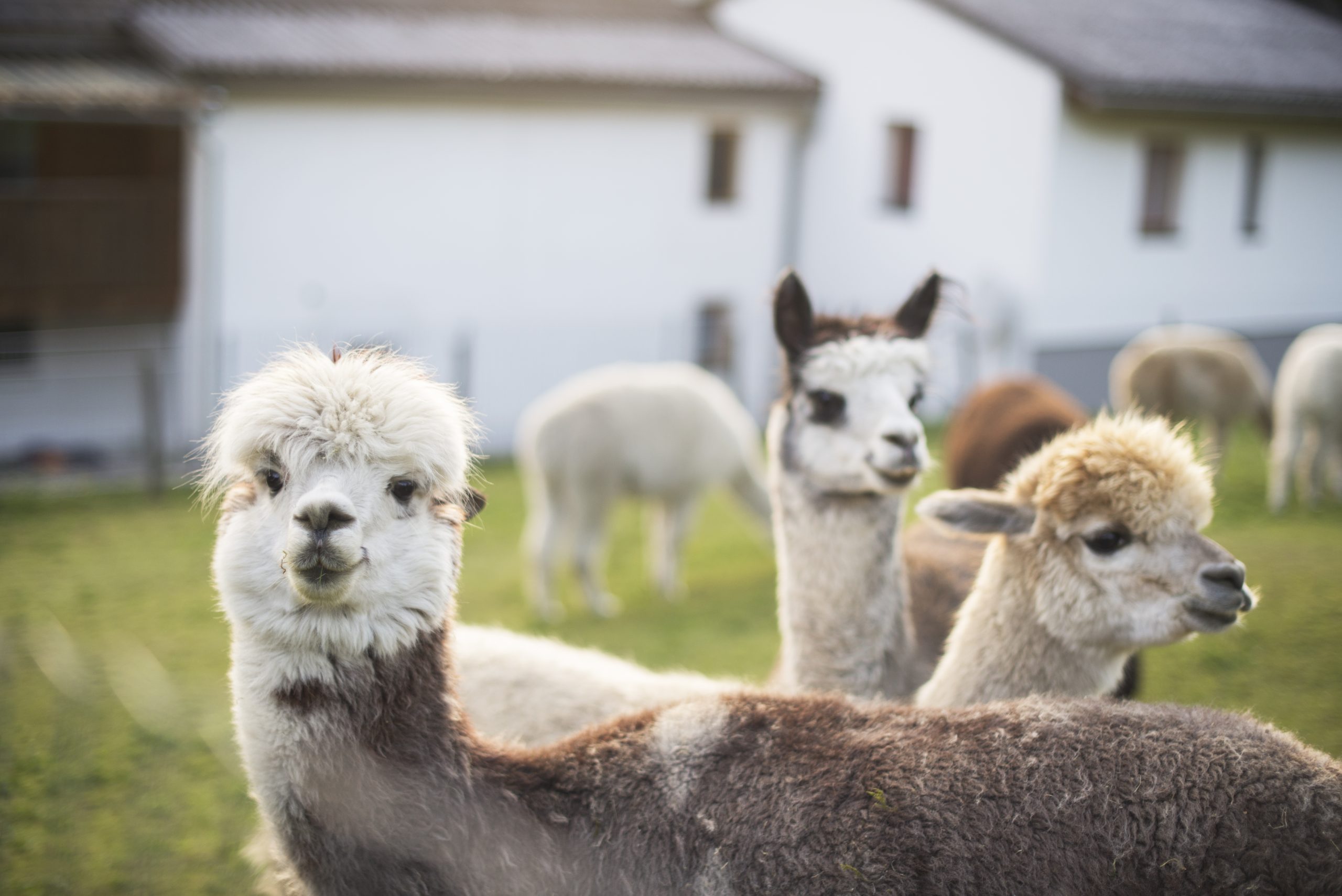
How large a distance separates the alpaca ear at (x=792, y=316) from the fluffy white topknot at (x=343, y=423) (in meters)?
1.49

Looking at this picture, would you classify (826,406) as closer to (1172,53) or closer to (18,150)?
(18,150)

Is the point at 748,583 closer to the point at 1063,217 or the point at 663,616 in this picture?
the point at 663,616

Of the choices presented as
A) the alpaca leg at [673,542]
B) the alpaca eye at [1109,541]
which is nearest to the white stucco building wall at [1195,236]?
the alpaca leg at [673,542]

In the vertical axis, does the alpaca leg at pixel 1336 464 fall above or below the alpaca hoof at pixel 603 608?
above

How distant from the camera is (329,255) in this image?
1375 centimetres

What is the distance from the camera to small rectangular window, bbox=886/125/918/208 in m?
16.8

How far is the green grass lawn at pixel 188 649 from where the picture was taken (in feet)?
14.0

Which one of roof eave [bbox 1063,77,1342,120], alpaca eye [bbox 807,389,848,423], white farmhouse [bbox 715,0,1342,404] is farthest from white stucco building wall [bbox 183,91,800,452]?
alpaca eye [bbox 807,389,848,423]

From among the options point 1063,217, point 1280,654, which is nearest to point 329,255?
point 1063,217

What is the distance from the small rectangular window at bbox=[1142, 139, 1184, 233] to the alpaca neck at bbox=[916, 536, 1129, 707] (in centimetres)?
1410

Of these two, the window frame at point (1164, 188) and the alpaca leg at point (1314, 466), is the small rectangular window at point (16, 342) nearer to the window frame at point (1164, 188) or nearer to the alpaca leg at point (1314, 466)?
the alpaca leg at point (1314, 466)

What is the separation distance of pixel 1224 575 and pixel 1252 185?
→ 1598 centimetres

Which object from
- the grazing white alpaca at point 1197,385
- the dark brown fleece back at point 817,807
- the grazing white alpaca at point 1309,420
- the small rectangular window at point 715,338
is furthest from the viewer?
the small rectangular window at point 715,338

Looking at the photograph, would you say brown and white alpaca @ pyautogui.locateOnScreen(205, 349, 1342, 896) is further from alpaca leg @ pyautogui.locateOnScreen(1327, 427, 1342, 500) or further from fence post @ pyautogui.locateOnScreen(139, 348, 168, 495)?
fence post @ pyautogui.locateOnScreen(139, 348, 168, 495)
